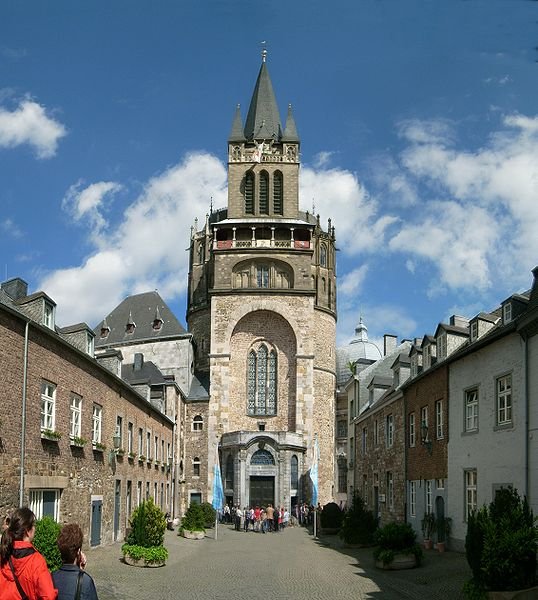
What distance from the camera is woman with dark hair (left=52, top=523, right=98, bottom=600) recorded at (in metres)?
6.22

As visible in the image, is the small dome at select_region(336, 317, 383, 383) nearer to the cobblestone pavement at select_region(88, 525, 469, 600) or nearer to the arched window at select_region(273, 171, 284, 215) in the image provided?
the arched window at select_region(273, 171, 284, 215)

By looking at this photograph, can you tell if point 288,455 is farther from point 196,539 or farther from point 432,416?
point 432,416

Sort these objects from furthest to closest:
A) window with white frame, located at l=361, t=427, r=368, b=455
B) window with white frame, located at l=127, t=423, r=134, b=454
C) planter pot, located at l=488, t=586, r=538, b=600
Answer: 1. window with white frame, located at l=361, t=427, r=368, b=455
2. window with white frame, located at l=127, t=423, r=134, b=454
3. planter pot, located at l=488, t=586, r=538, b=600

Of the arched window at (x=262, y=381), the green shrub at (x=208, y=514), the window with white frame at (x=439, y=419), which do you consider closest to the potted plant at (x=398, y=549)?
the window with white frame at (x=439, y=419)

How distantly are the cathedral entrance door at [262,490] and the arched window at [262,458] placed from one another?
2.88ft

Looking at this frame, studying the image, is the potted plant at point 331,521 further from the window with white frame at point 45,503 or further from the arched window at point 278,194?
the arched window at point 278,194

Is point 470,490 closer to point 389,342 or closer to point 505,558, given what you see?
point 505,558

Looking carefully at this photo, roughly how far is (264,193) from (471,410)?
41985 millimetres

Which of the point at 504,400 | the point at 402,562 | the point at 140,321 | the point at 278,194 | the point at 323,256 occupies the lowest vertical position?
the point at 402,562

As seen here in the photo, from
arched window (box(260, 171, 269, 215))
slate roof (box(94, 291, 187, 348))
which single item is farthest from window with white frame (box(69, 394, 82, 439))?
arched window (box(260, 171, 269, 215))

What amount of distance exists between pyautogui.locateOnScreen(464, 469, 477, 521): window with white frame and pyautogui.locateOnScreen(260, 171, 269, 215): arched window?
41.4m

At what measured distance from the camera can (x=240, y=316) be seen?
56594 millimetres

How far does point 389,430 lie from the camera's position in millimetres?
34156

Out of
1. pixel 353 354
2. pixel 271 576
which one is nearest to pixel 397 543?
pixel 271 576
